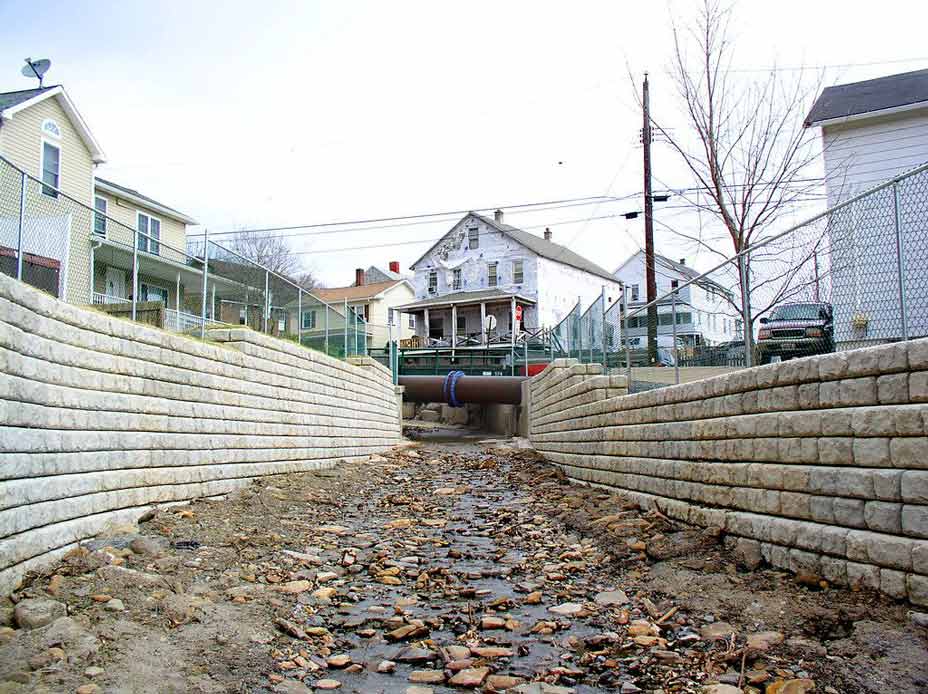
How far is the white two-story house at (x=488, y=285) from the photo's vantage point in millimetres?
44094

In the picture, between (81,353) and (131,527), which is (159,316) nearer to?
(81,353)

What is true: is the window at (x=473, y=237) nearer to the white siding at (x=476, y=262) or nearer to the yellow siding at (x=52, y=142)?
the white siding at (x=476, y=262)

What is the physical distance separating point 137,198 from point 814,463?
26.3 m

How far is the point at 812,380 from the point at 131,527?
20.5 ft

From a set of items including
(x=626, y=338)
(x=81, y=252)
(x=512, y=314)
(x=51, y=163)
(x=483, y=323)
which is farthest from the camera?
(x=512, y=314)

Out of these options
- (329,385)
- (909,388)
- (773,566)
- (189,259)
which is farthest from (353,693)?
(329,385)

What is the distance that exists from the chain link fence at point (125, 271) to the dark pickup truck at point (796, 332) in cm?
663

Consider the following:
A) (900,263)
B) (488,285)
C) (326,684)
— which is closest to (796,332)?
(900,263)

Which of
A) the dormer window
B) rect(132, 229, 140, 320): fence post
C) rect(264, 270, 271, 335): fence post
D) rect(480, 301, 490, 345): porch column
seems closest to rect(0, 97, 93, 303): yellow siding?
the dormer window

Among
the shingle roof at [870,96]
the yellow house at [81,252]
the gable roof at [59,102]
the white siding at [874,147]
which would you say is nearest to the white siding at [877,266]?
the yellow house at [81,252]

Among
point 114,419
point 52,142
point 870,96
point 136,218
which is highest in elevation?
point 52,142

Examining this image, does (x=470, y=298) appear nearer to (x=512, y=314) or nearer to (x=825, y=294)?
(x=512, y=314)

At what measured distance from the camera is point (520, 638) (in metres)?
5.05

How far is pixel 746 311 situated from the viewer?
22.8 feet
